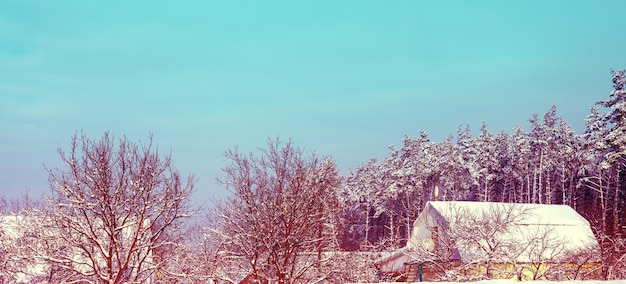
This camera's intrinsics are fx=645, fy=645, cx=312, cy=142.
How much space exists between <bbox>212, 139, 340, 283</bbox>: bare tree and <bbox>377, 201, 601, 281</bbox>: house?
474cm

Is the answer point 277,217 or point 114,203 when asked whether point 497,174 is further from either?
point 114,203

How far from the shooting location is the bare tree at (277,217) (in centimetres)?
2434

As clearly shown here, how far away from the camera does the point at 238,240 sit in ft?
80.4

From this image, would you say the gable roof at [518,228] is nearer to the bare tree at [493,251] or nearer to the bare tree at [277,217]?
the bare tree at [493,251]

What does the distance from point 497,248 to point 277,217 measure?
8.65 metres

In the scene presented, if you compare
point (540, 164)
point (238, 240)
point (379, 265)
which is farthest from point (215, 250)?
point (540, 164)

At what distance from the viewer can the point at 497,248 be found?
25.1 m

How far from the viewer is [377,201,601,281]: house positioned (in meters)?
Answer: 24.0

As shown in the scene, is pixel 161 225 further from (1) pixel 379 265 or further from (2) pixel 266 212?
(1) pixel 379 265

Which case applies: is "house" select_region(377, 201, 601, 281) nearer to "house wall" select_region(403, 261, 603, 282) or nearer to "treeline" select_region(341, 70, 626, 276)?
"house wall" select_region(403, 261, 603, 282)

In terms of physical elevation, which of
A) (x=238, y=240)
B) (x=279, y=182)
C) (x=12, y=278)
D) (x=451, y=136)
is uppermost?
(x=451, y=136)

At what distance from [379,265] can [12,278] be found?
18.7m

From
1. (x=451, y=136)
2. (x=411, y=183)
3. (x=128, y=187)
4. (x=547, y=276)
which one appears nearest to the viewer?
(x=128, y=187)

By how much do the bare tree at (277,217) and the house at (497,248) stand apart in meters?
4.74
